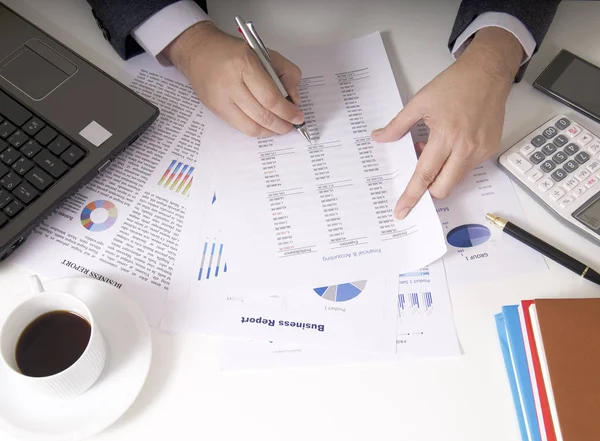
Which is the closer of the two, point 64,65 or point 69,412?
point 69,412

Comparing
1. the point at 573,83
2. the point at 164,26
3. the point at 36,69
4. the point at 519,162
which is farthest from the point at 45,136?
the point at 573,83

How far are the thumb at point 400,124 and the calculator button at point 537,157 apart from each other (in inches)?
5.8

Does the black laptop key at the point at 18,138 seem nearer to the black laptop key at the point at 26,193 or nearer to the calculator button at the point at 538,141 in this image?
the black laptop key at the point at 26,193

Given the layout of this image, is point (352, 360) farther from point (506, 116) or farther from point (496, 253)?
point (506, 116)

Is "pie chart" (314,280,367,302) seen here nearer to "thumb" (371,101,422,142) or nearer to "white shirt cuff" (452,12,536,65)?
"thumb" (371,101,422,142)

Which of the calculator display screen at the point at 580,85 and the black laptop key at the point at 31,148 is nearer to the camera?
the black laptop key at the point at 31,148

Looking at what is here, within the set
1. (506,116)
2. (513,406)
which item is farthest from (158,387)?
(506,116)

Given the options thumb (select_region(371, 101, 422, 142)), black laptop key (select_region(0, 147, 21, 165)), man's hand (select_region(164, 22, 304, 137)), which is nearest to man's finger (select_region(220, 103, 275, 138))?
man's hand (select_region(164, 22, 304, 137))

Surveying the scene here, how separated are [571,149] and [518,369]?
0.30 m

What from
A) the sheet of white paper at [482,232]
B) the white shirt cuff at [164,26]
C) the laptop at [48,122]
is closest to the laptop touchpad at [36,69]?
the laptop at [48,122]

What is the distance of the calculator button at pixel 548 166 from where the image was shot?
2.20ft

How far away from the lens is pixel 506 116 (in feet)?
2.43

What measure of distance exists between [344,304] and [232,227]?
0.16 meters

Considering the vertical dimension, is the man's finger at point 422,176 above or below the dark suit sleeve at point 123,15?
below
